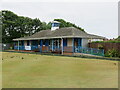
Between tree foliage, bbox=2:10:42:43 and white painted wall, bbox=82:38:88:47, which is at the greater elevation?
tree foliage, bbox=2:10:42:43

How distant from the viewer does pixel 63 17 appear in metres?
47.0

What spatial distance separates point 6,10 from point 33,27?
24.6ft

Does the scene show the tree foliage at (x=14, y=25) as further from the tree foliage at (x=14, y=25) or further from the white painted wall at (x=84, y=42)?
the white painted wall at (x=84, y=42)

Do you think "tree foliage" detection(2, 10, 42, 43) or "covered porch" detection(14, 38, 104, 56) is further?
"tree foliage" detection(2, 10, 42, 43)

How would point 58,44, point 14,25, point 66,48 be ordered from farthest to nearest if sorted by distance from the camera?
point 14,25 < point 58,44 < point 66,48

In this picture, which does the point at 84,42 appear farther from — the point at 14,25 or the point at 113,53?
the point at 14,25

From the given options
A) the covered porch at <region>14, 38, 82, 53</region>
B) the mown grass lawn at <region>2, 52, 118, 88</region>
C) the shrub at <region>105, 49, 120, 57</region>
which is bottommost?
the mown grass lawn at <region>2, 52, 118, 88</region>

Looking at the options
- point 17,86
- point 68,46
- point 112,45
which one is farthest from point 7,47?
point 17,86

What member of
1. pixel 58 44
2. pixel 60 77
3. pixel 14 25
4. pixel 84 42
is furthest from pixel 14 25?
pixel 60 77

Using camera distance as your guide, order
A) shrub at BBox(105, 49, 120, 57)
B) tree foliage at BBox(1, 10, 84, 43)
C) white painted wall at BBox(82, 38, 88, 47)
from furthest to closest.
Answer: tree foliage at BBox(1, 10, 84, 43)
white painted wall at BBox(82, 38, 88, 47)
shrub at BBox(105, 49, 120, 57)

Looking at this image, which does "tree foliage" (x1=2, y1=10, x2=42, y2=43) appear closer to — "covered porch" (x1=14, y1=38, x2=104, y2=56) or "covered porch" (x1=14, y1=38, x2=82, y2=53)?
"covered porch" (x1=14, y1=38, x2=82, y2=53)

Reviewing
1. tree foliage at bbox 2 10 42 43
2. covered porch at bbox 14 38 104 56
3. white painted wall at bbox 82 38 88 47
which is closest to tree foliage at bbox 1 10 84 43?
tree foliage at bbox 2 10 42 43

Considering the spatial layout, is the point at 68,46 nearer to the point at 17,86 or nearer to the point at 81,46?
the point at 81,46

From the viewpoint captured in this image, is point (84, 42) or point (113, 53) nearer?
point (113, 53)
